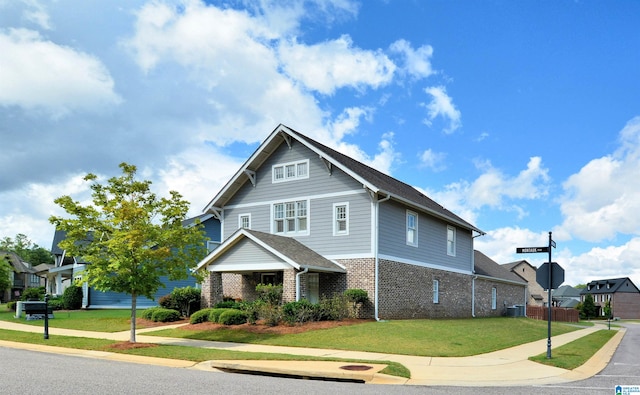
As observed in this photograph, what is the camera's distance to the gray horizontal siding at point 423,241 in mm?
27156

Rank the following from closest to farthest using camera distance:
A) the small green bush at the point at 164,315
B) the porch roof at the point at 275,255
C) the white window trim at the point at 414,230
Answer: the porch roof at the point at 275,255 < the small green bush at the point at 164,315 < the white window trim at the point at 414,230

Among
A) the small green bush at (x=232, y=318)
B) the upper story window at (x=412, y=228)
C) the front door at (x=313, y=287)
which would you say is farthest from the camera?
the upper story window at (x=412, y=228)

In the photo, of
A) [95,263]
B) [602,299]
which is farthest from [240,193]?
[602,299]

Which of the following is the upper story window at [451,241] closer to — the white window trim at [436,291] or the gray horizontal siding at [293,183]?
the white window trim at [436,291]

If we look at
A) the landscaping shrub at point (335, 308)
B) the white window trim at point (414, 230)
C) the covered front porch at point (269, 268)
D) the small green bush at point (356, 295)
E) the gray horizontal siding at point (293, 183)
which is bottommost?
the landscaping shrub at point (335, 308)

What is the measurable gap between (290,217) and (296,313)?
7.31 meters

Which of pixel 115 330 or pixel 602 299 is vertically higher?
pixel 115 330

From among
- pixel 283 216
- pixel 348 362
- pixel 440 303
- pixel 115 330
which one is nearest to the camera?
pixel 348 362

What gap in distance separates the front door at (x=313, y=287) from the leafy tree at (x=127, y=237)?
7.83 meters

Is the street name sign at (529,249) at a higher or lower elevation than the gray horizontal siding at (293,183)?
lower

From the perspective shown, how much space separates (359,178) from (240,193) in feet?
26.6

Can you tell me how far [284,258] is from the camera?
78.8 feet

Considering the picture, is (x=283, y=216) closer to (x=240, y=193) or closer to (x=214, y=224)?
(x=240, y=193)

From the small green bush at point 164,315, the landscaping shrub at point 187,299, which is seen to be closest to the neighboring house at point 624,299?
the landscaping shrub at point 187,299
